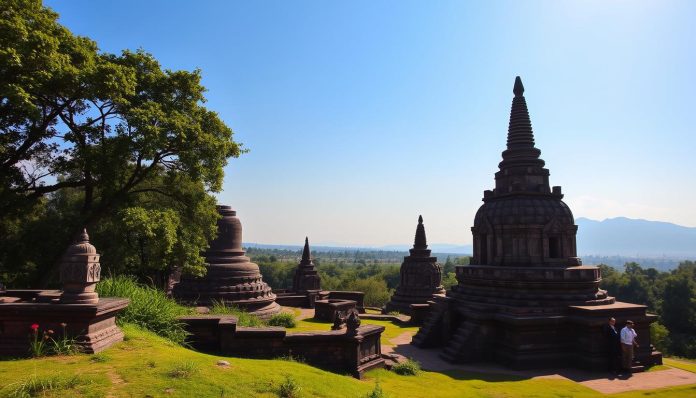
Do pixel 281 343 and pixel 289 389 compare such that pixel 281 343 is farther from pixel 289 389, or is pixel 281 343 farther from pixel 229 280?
pixel 229 280

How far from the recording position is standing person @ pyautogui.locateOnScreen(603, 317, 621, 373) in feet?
50.4

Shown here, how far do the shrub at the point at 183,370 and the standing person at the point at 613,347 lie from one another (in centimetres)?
1444

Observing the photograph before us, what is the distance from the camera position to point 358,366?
11898 mm

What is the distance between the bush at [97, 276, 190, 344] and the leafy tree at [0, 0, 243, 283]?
148 inches

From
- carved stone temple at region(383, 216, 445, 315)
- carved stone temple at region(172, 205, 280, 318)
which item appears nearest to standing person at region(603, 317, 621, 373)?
carved stone temple at region(172, 205, 280, 318)

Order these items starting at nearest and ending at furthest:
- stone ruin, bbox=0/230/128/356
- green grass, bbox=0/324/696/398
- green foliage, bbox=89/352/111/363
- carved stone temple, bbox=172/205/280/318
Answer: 1. green grass, bbox=0/324/696/398
2. green foliage, bbox=89/352/111/363
3. stone ruin, bbox=0/230/128/356
4. carved stone temple, bbox=172/205/280/318

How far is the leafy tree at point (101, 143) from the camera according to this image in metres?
14.6

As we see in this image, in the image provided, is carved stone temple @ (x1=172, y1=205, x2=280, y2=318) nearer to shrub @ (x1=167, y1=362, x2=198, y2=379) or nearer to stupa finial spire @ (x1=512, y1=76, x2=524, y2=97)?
shrub @ (x1=167, y1=362, x2=198, y2=379)

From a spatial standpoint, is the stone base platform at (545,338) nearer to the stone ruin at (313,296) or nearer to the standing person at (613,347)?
the standing person at (613,347)

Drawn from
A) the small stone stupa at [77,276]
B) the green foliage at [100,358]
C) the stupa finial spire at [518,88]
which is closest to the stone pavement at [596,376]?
the green foliage at [100,358]

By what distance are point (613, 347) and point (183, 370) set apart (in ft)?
48.5

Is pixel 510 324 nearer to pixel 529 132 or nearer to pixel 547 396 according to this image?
pixel 547 396

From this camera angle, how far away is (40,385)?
6.50 m

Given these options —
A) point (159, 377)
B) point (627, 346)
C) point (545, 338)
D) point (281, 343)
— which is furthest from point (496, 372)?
point (159, 377)
